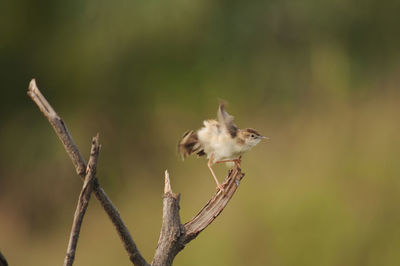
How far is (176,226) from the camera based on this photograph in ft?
2.08

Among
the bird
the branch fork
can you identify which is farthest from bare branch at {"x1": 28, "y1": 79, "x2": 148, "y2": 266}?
the bird

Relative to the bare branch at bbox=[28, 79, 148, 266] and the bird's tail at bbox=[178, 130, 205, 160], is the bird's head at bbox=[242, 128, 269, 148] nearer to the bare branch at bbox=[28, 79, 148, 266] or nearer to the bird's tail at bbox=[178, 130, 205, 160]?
the bird's tail at bbox=[178, 130, 205, 160]

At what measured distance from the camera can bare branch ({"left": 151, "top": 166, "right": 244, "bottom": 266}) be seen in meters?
0.63

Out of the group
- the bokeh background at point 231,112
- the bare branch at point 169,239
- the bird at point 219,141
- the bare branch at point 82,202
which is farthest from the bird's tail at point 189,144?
the bokeh background at point 231,112

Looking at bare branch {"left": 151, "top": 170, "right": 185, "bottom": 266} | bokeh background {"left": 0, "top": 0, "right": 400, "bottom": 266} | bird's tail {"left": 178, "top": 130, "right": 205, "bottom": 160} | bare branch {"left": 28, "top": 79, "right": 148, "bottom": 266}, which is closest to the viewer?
bare branch {"left": 28, "top": 79, "right": 148, "bottom": 266}

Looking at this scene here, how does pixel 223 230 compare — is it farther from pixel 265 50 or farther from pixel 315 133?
pixel 265 50

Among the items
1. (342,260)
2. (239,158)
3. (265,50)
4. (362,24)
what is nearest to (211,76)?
(265,50)

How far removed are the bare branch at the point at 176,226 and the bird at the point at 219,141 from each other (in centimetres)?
6

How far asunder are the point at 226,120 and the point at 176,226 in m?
0.17

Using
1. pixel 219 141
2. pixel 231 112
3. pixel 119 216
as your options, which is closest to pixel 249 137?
pixel 219 141

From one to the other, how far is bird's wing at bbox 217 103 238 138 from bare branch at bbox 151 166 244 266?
0.09 metres

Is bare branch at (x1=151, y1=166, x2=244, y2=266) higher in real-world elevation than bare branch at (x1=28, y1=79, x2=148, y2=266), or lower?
lower

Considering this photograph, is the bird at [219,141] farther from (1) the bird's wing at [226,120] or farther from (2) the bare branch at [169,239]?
(2) the bare branch at [169,239]

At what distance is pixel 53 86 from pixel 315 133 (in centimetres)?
108
